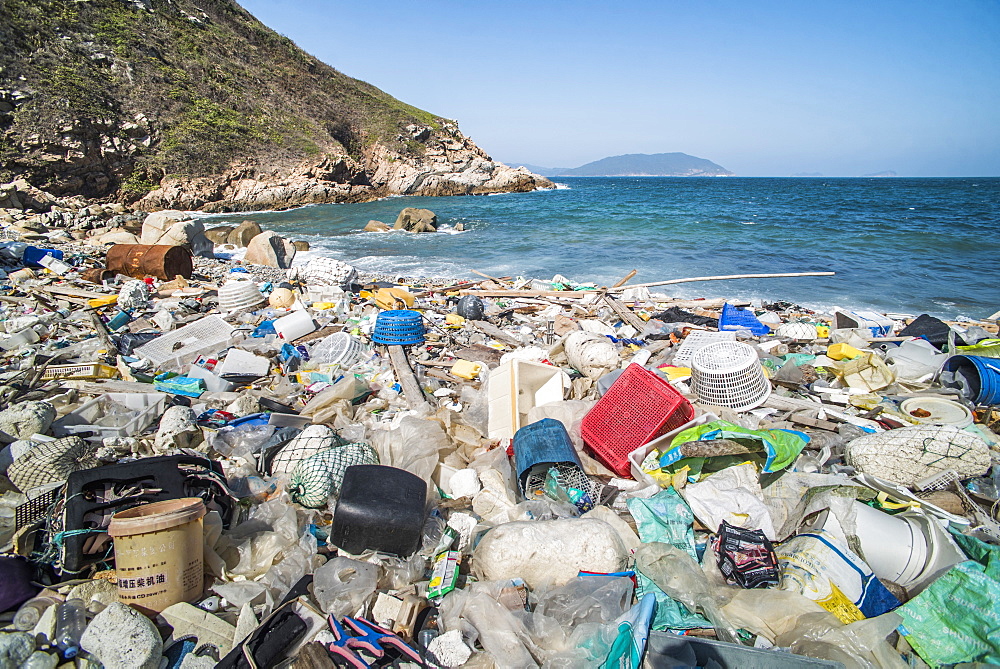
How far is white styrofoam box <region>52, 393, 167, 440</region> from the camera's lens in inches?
137

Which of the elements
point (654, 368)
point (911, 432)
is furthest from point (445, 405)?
Answer: point (911, 432)

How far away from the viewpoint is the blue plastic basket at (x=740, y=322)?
6422 mm

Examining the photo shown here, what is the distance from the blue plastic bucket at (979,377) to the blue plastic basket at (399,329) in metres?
5.37

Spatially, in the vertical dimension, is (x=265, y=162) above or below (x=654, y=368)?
above

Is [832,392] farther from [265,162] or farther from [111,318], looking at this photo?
[265,162]

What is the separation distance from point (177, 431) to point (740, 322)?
6500 mm

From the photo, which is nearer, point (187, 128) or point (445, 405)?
point (445, 405)

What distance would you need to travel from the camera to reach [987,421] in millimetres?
3861

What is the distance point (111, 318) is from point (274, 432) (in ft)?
13.9

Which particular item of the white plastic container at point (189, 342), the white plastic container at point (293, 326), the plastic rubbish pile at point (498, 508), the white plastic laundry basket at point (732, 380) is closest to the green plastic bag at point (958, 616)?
the plastic rubbish pile at point (498, 508)

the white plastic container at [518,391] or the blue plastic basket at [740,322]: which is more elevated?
the blue plastic basket at [740,322]

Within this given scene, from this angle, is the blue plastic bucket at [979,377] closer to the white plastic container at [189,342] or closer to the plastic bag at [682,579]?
the plastic bag at [682,579]

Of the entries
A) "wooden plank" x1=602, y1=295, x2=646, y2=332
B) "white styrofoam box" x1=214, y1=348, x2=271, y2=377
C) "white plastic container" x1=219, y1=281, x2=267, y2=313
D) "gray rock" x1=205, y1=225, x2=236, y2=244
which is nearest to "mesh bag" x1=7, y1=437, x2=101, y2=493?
"white styrofoam box" x1=214, y1=348, x2=271, y2=377

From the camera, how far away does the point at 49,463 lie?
2.82 m
